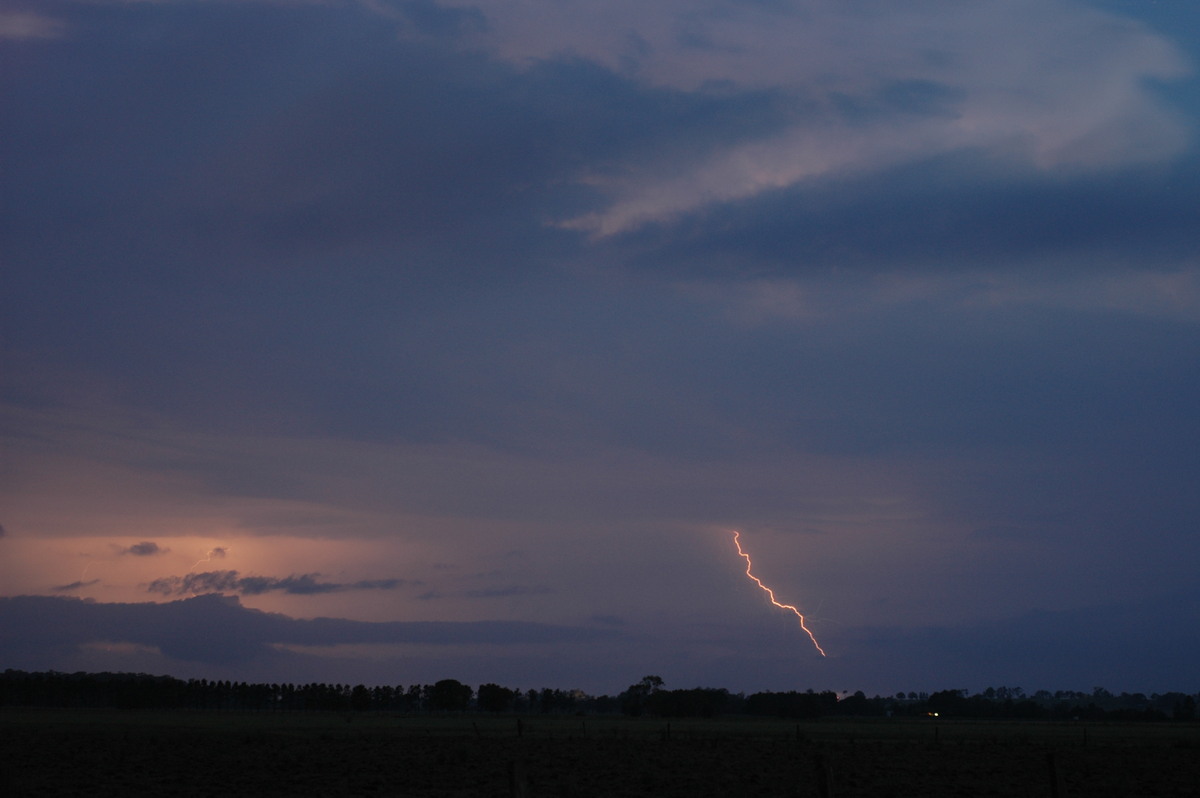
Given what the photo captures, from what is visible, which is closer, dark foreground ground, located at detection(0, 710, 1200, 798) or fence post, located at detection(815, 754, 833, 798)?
fence post, located at detection(815, 754, 833, 798)

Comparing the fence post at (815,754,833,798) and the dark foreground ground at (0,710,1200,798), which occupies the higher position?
the fence post at (815,754,833,798)

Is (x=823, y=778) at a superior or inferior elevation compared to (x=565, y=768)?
superior

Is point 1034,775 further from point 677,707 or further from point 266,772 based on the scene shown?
point 677,707

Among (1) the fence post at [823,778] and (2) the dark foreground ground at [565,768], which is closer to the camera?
(1) the fence post at [823,778]

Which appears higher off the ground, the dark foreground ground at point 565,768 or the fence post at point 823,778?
the fence post at point 823,778

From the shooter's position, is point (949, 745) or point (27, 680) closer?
point (949, 745)

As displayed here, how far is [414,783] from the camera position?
1291 inches

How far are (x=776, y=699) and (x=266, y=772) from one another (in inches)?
6718

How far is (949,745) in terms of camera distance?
58.0m

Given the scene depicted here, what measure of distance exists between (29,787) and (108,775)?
5.00 metres

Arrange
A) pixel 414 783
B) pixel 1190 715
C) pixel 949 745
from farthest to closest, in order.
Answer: pixel 1190 715
pixel 949 745
pixel 414 783

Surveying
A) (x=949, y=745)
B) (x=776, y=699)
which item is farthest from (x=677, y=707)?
(x=949, y=745)

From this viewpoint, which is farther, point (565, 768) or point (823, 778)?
point (565, 768)

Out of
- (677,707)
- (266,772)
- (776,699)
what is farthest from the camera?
(776,699)
